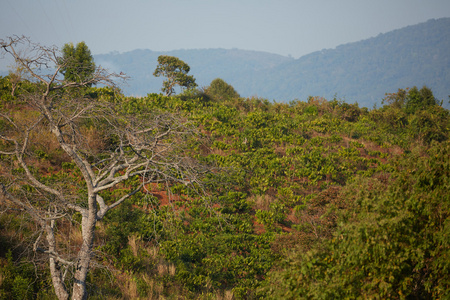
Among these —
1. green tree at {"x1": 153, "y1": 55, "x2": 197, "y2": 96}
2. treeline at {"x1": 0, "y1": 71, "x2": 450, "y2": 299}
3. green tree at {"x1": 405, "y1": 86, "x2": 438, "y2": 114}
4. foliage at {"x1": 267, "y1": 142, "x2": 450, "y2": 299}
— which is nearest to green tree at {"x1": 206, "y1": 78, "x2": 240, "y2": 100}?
green tree at {"x1": 153, "y1": 55, "x2": 197, "y2": 96}

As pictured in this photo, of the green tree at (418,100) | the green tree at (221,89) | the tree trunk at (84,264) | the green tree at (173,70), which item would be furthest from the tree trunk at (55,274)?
the green tree at (418,100)

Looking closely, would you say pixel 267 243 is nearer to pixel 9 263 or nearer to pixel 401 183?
pixel 401 183

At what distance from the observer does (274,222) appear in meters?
12.7

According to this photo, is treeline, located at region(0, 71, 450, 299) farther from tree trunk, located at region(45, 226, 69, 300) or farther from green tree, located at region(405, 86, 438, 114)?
green tree, located at region(405, 86, 438, 114)

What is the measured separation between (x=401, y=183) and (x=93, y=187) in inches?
207

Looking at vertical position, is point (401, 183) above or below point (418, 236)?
above

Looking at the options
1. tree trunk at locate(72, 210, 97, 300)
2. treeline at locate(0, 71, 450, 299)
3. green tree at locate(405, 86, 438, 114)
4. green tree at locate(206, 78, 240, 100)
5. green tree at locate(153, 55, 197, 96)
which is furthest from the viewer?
green tree at locate(206, 78, 240, 100)

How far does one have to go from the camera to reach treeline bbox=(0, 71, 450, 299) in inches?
201

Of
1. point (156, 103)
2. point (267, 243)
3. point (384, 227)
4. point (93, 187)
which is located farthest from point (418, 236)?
point (156, 103)

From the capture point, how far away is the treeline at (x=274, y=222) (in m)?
5.12

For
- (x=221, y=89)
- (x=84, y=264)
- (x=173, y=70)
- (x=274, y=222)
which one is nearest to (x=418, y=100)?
(x=221, y=89)

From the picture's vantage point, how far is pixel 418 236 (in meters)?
5.36

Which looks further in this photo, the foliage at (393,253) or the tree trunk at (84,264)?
the tree trunk at (84,264)

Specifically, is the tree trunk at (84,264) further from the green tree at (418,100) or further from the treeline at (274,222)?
the green tree at (418,100)
